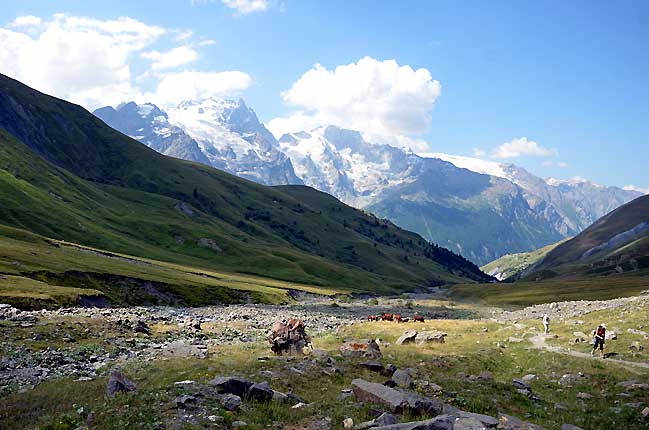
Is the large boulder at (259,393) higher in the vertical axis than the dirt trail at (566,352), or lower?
higher

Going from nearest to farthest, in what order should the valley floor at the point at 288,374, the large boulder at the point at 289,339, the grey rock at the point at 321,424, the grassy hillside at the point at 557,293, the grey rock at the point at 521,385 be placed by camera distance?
the grey rock at the point at 321,424
the valley floor at the point at 288,374
the grey rock at the point at 521,385
the large boulder at the point at 289,339
the grassy hillside at the point at 557,293

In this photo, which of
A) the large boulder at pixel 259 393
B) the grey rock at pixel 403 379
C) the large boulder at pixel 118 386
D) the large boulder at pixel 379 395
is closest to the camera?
the large boulder at pixel 379 395

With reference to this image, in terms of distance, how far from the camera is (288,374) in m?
30.2

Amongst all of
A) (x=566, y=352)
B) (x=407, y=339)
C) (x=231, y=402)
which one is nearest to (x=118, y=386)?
(x=231, y=402)

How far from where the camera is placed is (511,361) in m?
42.2

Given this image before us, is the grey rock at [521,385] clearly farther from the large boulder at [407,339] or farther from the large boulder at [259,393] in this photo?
the large boulder at [407,339]

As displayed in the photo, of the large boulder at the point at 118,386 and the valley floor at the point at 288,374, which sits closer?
the valley floor at the point at 288,374

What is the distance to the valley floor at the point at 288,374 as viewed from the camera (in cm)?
2239

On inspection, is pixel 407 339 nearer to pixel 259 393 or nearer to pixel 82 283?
pixel 259 393

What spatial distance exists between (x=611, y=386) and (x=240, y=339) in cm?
3494

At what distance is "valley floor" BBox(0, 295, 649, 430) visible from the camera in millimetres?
22391

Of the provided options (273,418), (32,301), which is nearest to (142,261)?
(32,301)

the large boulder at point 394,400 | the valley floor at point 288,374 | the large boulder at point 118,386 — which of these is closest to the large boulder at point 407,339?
the valley floor at point 288,374

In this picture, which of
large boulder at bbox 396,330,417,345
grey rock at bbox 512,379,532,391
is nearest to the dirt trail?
grey rock at bbox 512,379,532,391
